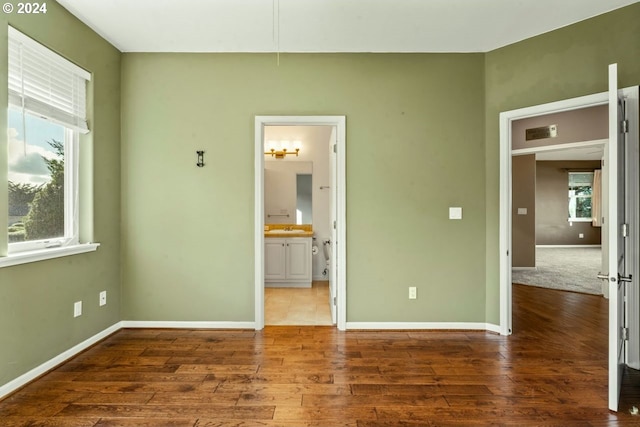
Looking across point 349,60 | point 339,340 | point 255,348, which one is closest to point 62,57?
point 349,60

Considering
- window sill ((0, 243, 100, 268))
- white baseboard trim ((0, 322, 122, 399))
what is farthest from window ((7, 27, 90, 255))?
white baseboard trim ((0, 322, 122, 399))

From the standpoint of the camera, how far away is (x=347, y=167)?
354cm

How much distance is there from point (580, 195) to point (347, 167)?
10705 mm

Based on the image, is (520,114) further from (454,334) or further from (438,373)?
(438,373)

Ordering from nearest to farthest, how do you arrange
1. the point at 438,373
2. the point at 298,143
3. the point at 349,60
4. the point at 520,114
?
1. the point at 438,373
2. the point at 520,114
3. the point at 349,60
4. the point at 298,143

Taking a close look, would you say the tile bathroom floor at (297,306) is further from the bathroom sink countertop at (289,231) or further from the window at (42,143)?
the window at (42,143)

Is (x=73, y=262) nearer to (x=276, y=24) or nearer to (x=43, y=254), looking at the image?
(x=43, y=254)

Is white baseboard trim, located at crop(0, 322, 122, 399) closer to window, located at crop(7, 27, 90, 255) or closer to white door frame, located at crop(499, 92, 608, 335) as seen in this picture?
window, located at crop(7, 27, 90, 255)

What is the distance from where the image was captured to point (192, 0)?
Result: 2.67 metres

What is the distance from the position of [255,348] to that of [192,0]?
2.83m

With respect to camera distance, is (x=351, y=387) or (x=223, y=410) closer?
(x=223, y=410)

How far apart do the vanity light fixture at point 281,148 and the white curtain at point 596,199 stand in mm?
9837

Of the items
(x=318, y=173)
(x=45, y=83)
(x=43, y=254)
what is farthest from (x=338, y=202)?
(x=45, y=83)

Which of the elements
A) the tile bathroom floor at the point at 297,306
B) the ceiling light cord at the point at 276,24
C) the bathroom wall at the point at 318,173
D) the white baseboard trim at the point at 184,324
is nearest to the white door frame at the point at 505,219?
the tile bathroom floor at the point at 297,306
